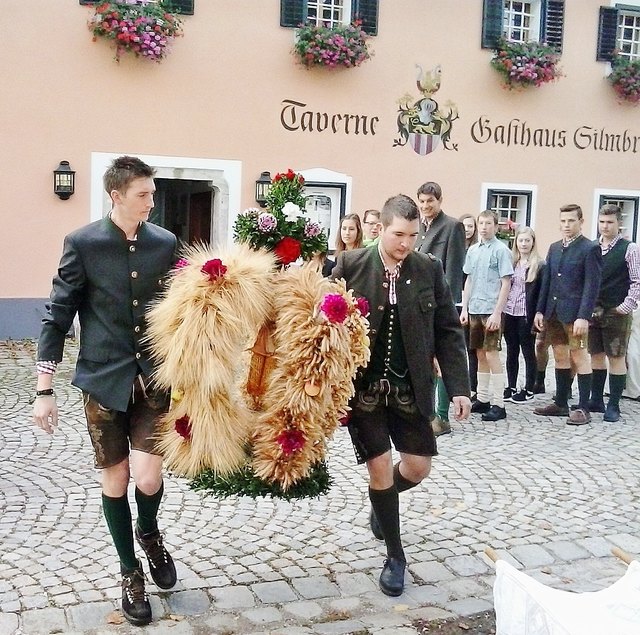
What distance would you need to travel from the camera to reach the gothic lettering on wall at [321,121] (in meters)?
12.1

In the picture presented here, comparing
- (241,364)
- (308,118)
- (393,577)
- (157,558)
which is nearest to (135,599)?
(157,558)

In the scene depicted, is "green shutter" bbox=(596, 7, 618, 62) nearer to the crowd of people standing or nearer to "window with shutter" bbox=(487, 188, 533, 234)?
"window with shutter" bbox=(487, 188, 533, 234)

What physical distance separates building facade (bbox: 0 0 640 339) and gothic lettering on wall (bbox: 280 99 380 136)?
0.07 ft

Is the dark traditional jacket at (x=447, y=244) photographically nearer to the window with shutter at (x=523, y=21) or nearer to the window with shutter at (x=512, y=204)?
the window with shutter at (x=512, y=204)

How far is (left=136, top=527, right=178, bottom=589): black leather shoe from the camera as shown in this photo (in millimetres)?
3754

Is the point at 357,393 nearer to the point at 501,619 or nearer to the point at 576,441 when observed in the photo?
the point at 501,619

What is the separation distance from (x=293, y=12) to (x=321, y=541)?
9077mm

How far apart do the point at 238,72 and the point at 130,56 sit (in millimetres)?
1458

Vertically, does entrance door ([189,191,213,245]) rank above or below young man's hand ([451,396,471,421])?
above

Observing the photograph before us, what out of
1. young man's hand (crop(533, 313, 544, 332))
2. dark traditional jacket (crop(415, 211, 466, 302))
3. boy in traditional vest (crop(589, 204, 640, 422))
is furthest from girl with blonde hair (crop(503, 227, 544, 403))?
dark traditional jacket (crop(415, 211, 466, 302))

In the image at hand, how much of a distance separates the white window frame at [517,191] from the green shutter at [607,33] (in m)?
2.32

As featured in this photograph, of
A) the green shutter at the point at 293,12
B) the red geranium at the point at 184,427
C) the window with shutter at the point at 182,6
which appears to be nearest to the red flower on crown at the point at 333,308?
the red geranium at the point at 184,427

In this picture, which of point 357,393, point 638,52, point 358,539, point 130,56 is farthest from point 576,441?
point 638,52

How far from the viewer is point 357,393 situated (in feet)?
12.8
